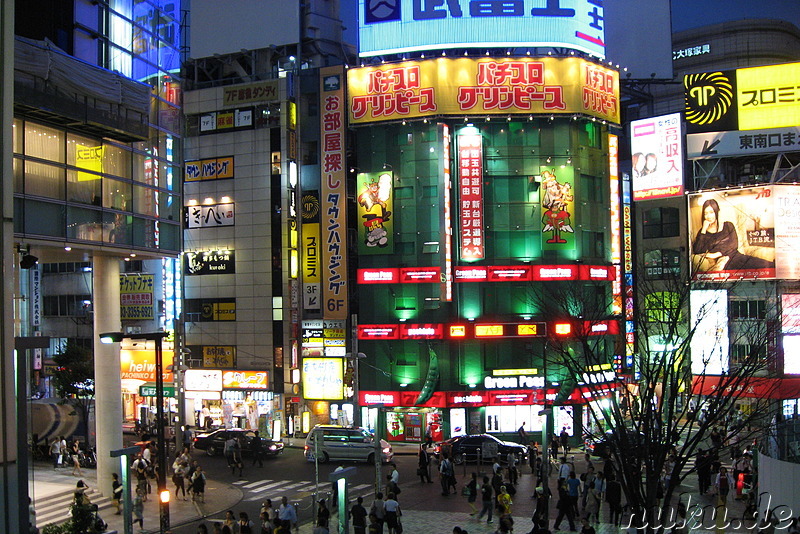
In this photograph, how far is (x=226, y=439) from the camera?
4106cm

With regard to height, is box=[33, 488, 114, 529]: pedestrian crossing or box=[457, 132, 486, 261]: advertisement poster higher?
box=[457, 132, 486, 261]: advertisement poster

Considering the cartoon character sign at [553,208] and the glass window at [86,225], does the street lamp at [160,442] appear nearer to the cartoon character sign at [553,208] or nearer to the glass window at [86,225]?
the glass window at [86,225]

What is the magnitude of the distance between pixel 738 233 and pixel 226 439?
31.4 meters

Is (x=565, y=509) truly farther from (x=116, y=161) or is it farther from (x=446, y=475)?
(x=116, y=161)

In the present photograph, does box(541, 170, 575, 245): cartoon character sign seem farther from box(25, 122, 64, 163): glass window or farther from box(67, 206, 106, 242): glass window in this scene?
box(25, 122, 64, 163): glass window

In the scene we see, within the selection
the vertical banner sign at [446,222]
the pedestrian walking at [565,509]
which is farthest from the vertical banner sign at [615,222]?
the pedestrian walking at [565,509]

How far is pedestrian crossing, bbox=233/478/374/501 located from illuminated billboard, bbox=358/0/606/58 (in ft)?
81.0

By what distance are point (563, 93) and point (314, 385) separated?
21586mm

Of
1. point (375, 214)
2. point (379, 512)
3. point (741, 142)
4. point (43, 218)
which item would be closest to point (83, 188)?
point (43, 218)

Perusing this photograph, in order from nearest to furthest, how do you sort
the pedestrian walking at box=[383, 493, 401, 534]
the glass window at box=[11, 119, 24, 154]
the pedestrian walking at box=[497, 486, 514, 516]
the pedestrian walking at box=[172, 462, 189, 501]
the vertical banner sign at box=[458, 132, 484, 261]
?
the pedestrian walking at box=[497, 486, 514, 516]
the pedestrian walking at box=[383, 493, 401, 534]
the glass window at box=[11, 119, 24, 154]
the pedestrian walking at box=[172, 462, 189, 501]
the vertical banner sign at box=[458, 132, 484, 261]

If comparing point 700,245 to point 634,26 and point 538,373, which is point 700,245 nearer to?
point 538,373

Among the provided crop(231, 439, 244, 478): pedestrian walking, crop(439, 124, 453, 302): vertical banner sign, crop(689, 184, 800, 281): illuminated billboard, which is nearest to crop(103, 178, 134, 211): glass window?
crop(231, 439, 244, 478): pedestrian walking

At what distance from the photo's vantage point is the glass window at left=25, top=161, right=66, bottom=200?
1005 inches

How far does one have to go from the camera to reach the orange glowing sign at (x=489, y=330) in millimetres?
43438
